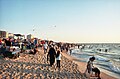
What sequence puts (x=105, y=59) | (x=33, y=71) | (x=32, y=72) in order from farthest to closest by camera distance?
(x=105, y=59) → (x=33, y=71) → (x=32, y=72)

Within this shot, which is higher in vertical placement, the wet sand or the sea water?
the wet sand

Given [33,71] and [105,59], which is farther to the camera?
[105,59]

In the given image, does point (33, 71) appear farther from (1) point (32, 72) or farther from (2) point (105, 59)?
(2) point (105, 59)

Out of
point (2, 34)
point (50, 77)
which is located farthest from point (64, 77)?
point (2, 34)

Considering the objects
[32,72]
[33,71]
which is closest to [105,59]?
[33,71]

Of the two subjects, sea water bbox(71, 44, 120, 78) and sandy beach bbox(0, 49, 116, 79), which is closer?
sandy beach bbox(0, 49, 116, 79)

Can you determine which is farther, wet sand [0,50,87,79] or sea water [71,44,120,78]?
sea water [71,44,120,78]

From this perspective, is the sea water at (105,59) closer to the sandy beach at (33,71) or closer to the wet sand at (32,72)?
the sandy beach at (33,71)

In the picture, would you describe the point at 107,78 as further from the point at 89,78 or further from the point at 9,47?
the point at 9,47

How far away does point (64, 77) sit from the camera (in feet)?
30.2

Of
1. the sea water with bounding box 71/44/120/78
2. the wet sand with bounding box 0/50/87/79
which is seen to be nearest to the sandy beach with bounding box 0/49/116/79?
the wet sand with bounding box 0/50/87/79

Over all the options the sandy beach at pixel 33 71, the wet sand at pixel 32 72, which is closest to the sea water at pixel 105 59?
the sandy beach at pixel 33 71

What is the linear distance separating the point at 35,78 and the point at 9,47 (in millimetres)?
5971

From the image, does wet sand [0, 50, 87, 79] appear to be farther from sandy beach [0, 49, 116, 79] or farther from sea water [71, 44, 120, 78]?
sea water [71, 44, 120, 78]
